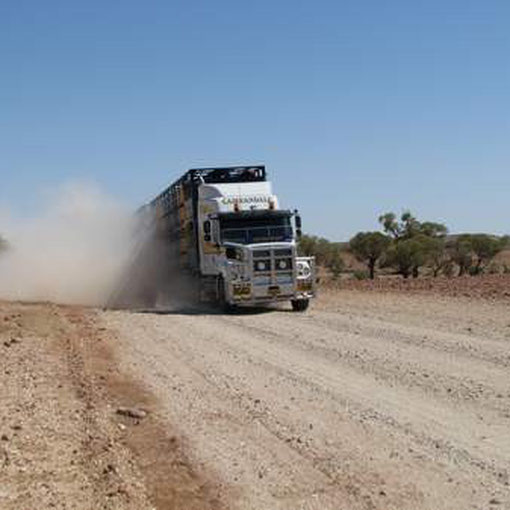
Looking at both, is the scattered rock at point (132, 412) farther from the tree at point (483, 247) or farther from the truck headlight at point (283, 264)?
the tree at point (483, 247)

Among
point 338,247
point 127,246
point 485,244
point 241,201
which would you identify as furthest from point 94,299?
point 338,247

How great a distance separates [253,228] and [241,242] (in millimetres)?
576

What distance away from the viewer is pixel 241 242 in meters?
28.3

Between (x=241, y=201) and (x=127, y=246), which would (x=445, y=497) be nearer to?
(x=241, y=201)

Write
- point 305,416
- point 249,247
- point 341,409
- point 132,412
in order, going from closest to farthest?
point 305,416
point 341,409
point 132,412
point 249,247

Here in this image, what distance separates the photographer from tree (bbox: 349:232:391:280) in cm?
6494

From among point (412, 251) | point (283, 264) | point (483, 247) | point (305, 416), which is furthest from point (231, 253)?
point (483, 247)

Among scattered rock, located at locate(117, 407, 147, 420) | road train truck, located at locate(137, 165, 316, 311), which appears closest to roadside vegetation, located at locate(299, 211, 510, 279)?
road train truck, located at locate(137, 165, 316, 311)

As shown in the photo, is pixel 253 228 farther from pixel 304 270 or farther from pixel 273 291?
pixel 273 291

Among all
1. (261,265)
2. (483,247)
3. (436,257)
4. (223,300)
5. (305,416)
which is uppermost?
(483,247)

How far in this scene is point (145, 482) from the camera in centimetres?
788

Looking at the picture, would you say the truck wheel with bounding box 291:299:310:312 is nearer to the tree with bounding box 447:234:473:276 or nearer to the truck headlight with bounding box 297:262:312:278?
the truck headlight with bounding box 297:262:312:278

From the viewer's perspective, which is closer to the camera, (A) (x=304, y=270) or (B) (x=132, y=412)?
(B) (x=132, y=412)

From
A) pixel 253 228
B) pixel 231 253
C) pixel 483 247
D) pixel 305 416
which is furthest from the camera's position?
pixel 483 247
